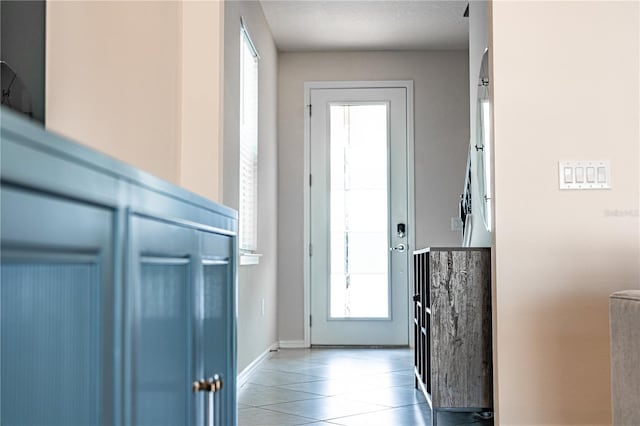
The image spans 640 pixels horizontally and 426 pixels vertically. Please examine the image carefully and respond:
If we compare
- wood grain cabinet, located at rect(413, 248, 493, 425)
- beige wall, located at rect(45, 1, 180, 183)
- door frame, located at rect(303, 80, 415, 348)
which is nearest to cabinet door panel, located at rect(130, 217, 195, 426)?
beige wall, located at rect(45, 1, 180, 183)

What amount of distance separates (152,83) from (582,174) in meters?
1.64

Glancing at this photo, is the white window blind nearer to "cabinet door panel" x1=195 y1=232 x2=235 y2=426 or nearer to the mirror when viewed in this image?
the mirror

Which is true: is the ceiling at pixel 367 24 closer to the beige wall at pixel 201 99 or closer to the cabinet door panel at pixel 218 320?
the beige wall at pixel 201 99

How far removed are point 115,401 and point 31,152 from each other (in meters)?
0.33

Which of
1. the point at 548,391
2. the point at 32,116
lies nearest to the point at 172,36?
the point at 32,116

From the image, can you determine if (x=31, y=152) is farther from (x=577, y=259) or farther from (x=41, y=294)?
(x=577, y=259)

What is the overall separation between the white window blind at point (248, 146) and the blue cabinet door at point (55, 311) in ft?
13.0

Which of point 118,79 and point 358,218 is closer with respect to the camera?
point 118,79

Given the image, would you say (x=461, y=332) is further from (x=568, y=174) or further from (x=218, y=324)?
(x=218, y=324)

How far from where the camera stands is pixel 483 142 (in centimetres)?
411

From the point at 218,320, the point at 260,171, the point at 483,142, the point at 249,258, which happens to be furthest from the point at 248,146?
the point at 218,320

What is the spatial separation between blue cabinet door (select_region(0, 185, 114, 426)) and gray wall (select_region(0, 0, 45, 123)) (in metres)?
1.05

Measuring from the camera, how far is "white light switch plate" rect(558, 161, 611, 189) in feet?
9.33

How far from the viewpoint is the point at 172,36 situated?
2.74 metres
